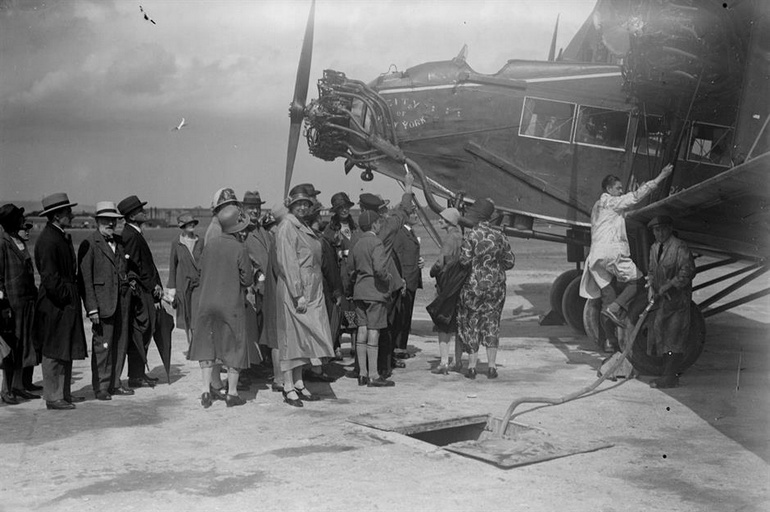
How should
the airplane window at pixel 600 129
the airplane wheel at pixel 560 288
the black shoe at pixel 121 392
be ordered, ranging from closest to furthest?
the black shoe at pixel 121 392 < the airplane window at pixel 600 129 < the airplane wheel at pixel 560 288

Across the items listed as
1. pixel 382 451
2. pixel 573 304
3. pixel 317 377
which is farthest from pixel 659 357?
pixel 382 451

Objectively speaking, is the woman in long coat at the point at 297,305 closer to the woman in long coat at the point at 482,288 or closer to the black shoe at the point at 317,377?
the black shoe at the point at 317,377

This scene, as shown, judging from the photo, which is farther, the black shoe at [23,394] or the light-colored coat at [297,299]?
the black shoe at [23,394]

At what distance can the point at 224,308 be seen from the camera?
7.79 meters

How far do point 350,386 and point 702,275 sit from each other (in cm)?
1872

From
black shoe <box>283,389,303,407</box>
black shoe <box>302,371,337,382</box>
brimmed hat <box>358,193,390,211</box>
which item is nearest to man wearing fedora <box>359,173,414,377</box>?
brimmed hat <box>358,193,390,211</box>

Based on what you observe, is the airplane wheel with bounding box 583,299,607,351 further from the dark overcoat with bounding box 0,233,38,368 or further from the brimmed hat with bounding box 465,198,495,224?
the dark overcoat with bounding box 0,233,38,368

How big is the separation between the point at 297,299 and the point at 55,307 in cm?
228

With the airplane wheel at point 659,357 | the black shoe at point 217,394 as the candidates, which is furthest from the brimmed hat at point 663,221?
the black shoe at point 217,394

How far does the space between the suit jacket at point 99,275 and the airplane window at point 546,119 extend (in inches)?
251

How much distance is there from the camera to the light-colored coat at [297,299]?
7.78 metres

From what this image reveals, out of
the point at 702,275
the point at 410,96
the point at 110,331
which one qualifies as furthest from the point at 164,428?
the point at 702,275

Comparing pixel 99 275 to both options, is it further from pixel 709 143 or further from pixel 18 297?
pixel 709 143

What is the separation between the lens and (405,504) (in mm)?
4859
